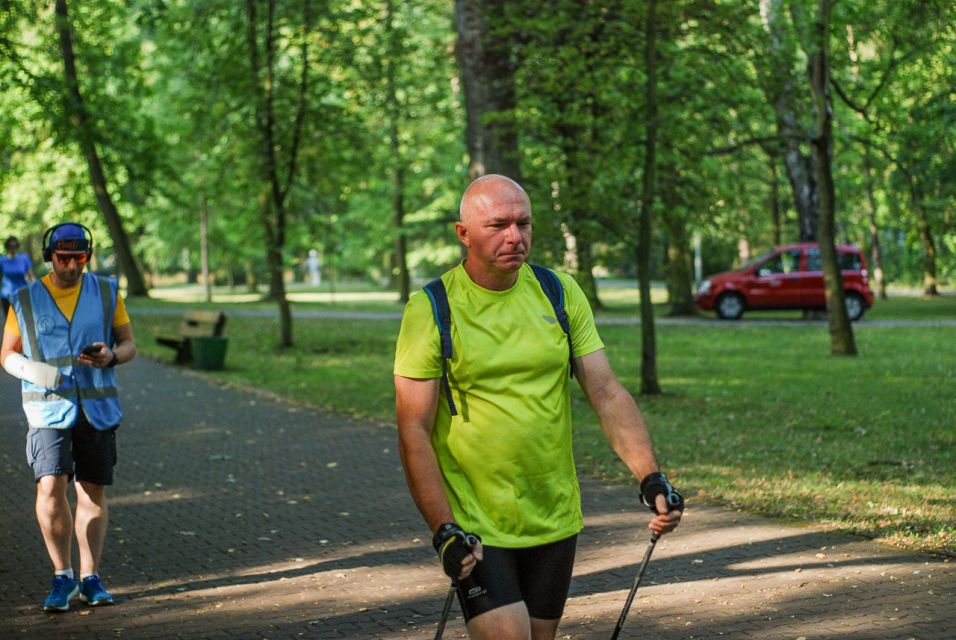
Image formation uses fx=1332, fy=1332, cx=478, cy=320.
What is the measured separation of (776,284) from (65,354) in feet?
86.5

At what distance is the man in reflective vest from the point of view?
253 inches

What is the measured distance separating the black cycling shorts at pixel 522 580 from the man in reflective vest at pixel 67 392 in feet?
10.5

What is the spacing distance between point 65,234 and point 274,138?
1575 centimetres

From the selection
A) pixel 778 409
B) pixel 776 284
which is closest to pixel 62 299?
pixel 778 409

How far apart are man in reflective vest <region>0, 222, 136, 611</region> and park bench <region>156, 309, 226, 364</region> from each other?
13947 mm

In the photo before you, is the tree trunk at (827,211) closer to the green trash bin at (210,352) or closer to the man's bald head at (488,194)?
the green trash bin at (210,352)

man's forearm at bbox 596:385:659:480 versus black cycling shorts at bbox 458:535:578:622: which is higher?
man's forearm at bbox 596:385:659:480

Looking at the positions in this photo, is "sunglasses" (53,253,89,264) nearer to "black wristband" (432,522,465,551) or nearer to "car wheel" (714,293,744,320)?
"black wristband" (432,522,465,551)

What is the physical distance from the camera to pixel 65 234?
6.43 metres

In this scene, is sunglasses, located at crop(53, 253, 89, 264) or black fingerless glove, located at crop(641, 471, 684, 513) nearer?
black fingerless glove, located at crop(641, 471, 684, 513)

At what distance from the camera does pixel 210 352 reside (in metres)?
20.2

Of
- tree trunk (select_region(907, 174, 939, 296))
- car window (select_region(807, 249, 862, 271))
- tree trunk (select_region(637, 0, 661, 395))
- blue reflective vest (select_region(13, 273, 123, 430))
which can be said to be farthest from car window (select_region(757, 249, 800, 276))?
blue reflective vest (select_region(13, 273, 123, 430))

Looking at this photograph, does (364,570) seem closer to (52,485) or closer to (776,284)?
(52,485)

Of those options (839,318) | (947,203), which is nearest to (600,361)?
(839,318)
